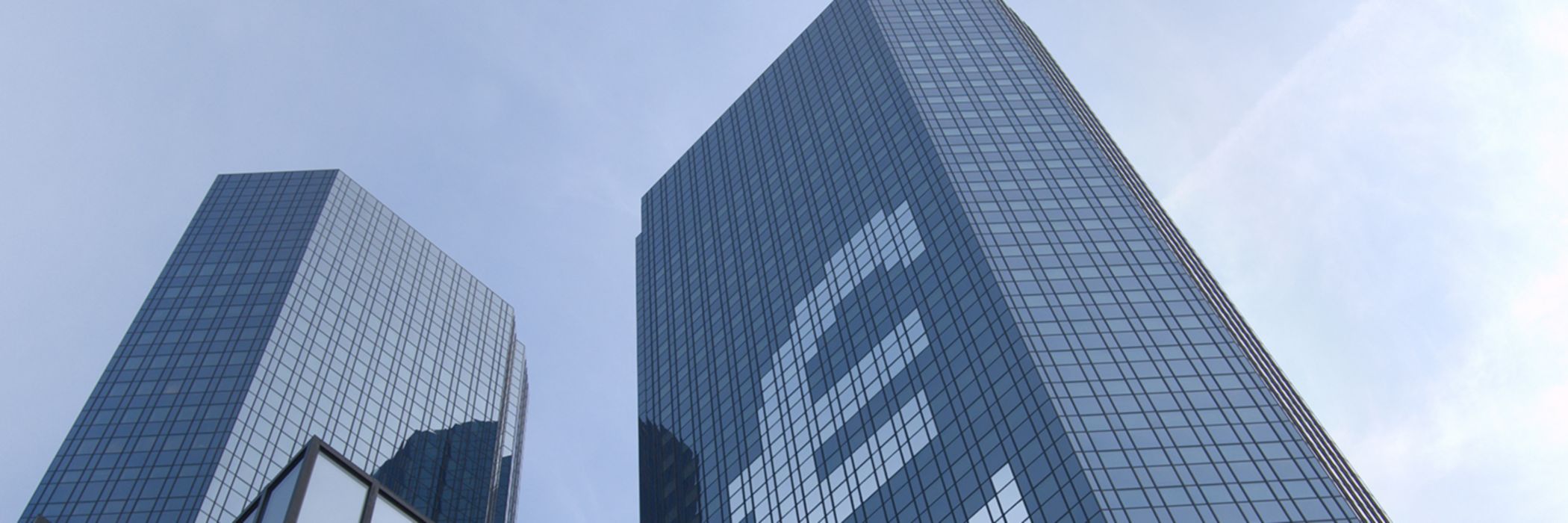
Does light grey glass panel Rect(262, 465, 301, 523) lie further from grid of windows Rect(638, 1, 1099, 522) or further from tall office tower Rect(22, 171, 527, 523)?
tall office tower Rect(22, 171, 527, 523)

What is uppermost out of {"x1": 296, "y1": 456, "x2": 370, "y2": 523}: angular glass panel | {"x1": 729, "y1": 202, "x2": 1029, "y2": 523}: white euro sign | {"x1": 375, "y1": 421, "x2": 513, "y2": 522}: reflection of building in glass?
{"x1": 375, "y1": 421, "x2": 513, "y2": 522}: reflection of building in glass

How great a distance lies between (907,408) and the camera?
243ft

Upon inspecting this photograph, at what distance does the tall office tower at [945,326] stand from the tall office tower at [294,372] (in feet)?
84.3

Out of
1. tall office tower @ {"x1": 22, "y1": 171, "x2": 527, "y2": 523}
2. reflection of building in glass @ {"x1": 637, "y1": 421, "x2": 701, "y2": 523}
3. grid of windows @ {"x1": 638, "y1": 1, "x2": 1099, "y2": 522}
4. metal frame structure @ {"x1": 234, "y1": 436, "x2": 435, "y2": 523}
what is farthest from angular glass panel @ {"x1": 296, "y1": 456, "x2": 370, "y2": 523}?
tall office tower @ {"x1": 22, "y1": 171, "x2": 527, "y2": 523}

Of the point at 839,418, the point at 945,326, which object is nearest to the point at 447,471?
the point at 839,418

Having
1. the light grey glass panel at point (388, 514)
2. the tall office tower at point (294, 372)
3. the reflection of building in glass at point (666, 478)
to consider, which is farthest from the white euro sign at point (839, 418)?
the tall office tower at point (294, 372)

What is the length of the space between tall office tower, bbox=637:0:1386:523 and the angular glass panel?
40182 millimetres

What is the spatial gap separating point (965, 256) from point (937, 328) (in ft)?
16.5

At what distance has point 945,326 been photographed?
7650cm

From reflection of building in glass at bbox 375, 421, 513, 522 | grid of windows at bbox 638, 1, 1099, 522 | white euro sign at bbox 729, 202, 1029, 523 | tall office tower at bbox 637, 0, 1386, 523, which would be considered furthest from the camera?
reflection of building in glass at bbox 375, 421, 513, 522

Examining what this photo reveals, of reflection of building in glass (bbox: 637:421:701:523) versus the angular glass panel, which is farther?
reflection of building in glass (bbox: 637:421:701:523)

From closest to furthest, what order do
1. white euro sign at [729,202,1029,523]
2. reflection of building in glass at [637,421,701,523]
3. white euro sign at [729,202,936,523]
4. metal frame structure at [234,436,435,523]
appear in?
1. metal frame structure at [234,436,435,523]
2. white euro sign at [729,202,1029,523]
3. white euro sign at [729,202,936,523]
4. reflection of building in glass at [637,421,701,523]

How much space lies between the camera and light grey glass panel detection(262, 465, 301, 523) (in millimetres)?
23094

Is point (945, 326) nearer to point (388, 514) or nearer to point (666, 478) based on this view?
point (666, 478)
